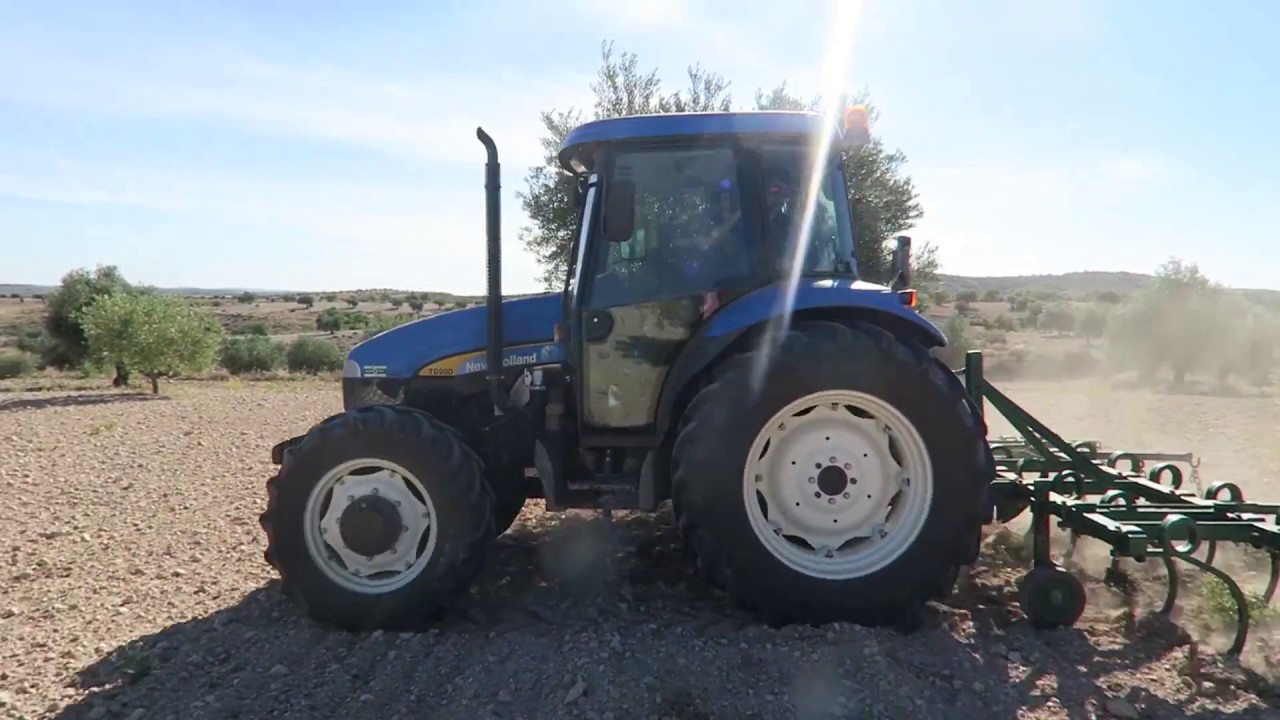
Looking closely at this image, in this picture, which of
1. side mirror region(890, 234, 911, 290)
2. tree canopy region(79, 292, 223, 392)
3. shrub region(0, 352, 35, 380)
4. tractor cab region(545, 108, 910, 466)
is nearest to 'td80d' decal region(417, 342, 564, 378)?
Answer: tractor cab region(545, 108, 910, 466)

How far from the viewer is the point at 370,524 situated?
13.4ft

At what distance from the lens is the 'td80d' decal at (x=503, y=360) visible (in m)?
4.62

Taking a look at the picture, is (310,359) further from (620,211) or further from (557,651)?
(557,651)

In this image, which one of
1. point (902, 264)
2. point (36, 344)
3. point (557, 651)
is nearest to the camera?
point (557, 651)

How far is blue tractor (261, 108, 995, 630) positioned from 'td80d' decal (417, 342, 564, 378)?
0.01m

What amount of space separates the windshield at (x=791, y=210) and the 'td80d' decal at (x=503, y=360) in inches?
48.1

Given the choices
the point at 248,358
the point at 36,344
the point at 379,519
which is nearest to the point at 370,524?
the point at 379,519

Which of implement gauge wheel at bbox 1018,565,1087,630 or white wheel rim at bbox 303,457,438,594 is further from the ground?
white wheel rim at bbox 303,457,438,594

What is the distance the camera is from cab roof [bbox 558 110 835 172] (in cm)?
425

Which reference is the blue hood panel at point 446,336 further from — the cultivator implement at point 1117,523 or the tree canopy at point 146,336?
the tree canopy at point 146,336

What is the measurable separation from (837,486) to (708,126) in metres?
1.77

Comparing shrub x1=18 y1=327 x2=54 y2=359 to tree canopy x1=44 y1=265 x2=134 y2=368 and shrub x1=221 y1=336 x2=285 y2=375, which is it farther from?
shrub x1=221 y1=336 x2=285 y2=375

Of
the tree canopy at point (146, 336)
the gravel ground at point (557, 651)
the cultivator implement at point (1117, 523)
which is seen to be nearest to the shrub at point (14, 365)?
the tree canopy at point (146, 336)

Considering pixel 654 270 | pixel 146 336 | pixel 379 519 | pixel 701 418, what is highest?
pixel 654 270
